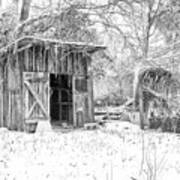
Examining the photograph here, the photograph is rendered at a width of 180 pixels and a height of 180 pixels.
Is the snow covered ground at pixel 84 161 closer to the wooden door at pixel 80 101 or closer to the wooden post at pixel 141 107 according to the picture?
the wooden door at pixel 80 101

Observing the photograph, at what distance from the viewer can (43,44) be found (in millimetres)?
12367

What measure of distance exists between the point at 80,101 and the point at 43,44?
2992 millimetres

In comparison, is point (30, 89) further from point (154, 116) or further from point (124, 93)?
point (124, 93)

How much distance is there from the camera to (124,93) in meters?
22.7

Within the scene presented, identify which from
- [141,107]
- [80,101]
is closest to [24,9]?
[80,101]

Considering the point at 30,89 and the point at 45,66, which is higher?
the point at 45,66

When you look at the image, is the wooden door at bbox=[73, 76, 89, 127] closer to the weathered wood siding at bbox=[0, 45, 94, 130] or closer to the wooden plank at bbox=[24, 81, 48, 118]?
the weathered wood siding at bbox=[0, 45, 94, 130]

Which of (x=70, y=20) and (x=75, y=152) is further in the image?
(x=70, y=20)

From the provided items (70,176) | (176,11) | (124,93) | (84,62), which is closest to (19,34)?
(84,62)

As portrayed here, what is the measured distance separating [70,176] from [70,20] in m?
7.97

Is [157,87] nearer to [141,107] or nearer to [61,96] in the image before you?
[141,107]

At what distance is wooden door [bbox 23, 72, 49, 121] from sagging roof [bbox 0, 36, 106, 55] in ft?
3.69

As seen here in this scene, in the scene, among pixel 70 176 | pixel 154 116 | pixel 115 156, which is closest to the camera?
pixel 70 176

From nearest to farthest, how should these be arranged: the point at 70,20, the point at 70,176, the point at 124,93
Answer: the point at 70,176
the point at 70,20
the point at 124,93
